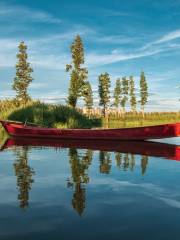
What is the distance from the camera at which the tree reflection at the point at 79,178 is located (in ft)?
30.5

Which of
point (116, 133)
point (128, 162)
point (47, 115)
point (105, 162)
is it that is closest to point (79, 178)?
point (105, 162)

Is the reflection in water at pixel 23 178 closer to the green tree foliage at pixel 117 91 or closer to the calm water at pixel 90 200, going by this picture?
the calm water at pixel 90 200

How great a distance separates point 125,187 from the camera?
11.4 metres

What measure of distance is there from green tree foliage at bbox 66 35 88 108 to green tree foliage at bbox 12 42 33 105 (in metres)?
10.4

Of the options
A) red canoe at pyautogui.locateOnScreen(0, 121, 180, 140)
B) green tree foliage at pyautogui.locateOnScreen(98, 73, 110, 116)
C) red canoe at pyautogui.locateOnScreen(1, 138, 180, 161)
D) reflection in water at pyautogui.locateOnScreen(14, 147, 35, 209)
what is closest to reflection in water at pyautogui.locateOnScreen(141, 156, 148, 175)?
red canoe at pyautogui.locateOnScreen(1, 138, 180, 161)

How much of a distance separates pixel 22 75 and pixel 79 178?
6823cm

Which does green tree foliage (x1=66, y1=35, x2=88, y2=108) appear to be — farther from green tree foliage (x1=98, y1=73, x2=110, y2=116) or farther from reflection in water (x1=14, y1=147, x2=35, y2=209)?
reflection in water (x1=14, y1=147, x2=35, y2=209)

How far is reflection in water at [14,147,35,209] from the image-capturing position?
987 cm

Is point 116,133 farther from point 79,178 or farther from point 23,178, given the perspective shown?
point 23,178

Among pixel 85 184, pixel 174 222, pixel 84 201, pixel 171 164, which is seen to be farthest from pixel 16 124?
pixel 174 222

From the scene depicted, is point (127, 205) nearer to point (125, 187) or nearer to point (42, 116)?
point (125, 187)

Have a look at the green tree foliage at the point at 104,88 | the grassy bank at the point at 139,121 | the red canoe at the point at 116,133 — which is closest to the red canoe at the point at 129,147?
the red canoe at the point at 116,133

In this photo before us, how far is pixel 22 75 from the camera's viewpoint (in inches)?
3105

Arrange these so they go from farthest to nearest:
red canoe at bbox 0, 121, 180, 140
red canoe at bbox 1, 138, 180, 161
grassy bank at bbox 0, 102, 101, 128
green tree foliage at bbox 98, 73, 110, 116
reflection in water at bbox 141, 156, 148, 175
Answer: green tree foliage at bbox 98, 73, 110, 116 < grassy bank at bbox 0, 102, 101, 128 < red canoe at bbox 0, 121, 180, 140 < red canoe at bbox 1, 138, 180, 161 < reflection in water at bbox 141, 156, 148, 175
